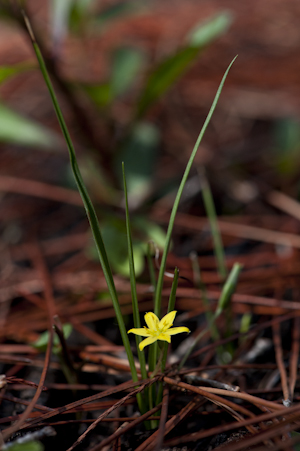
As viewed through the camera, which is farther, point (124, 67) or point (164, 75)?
point (124, 67)

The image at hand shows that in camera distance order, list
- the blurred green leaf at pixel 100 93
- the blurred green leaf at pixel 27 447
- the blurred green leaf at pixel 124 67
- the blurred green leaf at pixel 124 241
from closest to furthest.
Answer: the blurred green leaf at pixel 27 447, the blurred green leaf at pixel 124 241, the blurred green leaf at pixel 100 93, the blurred green leaf at pixel 124 67

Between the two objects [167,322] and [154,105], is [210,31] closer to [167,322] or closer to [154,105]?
[154,105]

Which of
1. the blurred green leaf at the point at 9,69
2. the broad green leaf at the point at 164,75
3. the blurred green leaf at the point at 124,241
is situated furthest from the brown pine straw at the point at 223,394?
the broad green leaf at the point at 164,75

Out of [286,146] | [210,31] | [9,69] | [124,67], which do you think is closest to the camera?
[9,69]

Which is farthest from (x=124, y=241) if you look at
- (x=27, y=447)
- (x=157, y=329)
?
(x=27, y=447)

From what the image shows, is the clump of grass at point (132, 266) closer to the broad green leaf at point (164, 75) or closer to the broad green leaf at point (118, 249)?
the broad green leaf at point (118, 249)

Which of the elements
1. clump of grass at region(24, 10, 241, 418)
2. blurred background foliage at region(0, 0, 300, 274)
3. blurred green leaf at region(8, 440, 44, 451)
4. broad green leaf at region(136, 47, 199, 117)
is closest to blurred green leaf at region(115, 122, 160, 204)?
blurred background foliage at region(0, 0, 300, 274)

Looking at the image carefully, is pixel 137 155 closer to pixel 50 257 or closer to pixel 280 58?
pixel 50 257

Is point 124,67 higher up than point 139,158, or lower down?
higher up

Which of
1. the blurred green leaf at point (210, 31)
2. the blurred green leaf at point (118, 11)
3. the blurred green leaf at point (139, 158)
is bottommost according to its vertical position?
the blurred green leaf at point (139, 158)
